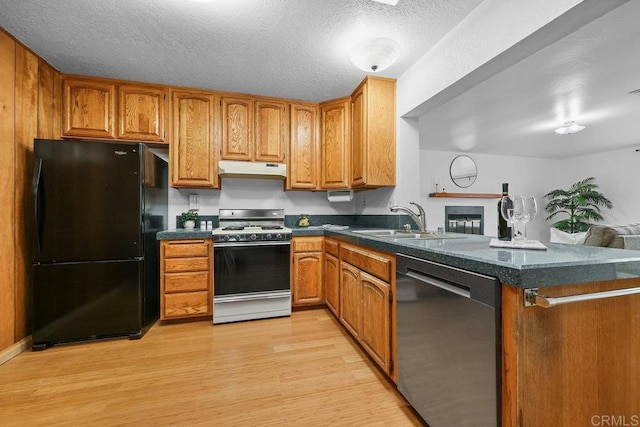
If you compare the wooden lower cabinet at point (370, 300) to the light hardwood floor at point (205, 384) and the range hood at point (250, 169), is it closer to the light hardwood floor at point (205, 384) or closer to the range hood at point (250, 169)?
the light hardwood floor at point (205, 384)

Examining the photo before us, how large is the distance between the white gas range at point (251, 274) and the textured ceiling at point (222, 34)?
155 cm

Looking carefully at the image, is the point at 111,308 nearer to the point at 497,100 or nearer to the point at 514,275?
the point at 514,275

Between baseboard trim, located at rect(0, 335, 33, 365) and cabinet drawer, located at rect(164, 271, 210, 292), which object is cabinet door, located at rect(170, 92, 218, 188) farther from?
baseboard trim, located at rect(0, 335, 33, 365)

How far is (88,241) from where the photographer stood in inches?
84.0

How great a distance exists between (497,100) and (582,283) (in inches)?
113

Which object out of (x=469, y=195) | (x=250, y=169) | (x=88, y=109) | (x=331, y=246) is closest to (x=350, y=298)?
(x=331, y=246)

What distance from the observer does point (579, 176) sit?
5977 millimetres

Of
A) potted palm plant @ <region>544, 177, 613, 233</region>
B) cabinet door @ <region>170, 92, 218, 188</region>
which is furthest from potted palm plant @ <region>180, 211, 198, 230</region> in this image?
potted palm plant @ <region>544, 177, 613, 233</region>

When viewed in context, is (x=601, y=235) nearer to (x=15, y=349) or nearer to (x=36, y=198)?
(x=36, y=198)

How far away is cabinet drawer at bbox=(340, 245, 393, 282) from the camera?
5.12ft

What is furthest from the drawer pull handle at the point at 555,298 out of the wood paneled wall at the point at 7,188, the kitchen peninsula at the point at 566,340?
the wood paneled wall at the point at 7,188

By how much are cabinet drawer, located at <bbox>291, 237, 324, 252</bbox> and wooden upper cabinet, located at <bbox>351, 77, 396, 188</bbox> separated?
0.80 meters

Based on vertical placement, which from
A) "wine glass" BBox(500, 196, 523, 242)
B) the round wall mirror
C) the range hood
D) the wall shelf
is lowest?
"wine glass" BBox(500, 196, 523, 242)

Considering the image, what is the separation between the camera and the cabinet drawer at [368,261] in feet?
5.12
